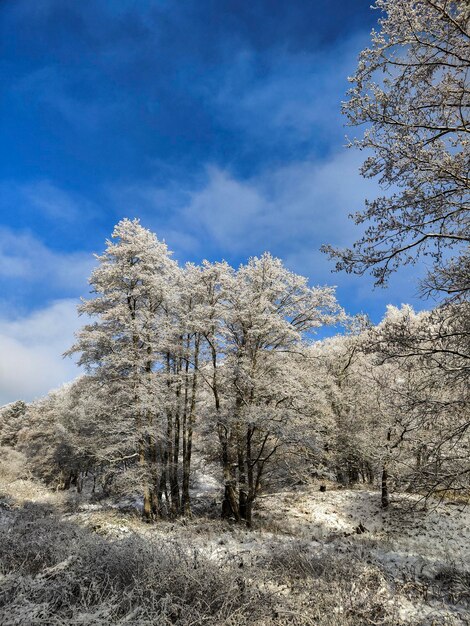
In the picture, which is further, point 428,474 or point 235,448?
point 235,448

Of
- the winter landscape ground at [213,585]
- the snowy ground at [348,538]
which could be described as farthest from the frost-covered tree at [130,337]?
the winter landscape ground at [213,585]

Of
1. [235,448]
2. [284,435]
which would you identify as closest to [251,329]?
[284,435]

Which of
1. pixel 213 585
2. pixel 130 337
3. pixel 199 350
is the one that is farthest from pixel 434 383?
pixel 130 337

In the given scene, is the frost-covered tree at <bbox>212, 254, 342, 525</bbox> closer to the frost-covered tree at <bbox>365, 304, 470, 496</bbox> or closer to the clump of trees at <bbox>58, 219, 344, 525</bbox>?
the clump of trees at <bbox>58, 219, 344, 525</bbox>

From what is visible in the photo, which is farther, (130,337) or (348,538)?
(130,337)

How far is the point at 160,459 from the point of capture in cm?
1977

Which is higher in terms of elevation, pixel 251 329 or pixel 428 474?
pixel 251 329

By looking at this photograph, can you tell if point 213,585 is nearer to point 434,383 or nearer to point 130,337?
point 434,383

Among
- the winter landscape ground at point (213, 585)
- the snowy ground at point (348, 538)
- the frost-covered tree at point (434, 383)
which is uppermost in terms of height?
the frost-covered tree at point (434, 383)

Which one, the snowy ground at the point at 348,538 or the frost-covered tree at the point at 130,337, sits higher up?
the frost-covered tree at the point at 130,337

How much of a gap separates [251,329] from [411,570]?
29.6ft

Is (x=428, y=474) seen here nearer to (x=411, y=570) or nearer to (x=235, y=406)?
(x=411, y=570)

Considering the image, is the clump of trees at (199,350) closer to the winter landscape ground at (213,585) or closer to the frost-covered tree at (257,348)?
the frost-covered tree at (257,348)

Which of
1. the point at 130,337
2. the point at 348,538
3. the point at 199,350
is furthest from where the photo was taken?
the point at 199,350
